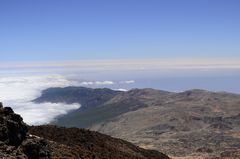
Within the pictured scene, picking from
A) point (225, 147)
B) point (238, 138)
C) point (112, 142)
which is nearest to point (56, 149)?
point (112, 142)

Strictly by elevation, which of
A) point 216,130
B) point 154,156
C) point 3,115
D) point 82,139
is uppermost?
point 3,115

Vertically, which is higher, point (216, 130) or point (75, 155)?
point (75, 155)

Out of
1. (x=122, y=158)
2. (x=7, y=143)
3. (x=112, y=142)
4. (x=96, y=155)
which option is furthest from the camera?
(x=112, y=142)

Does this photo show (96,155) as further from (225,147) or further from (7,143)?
(225,147)

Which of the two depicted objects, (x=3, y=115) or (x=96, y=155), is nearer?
(x=3, y=115)

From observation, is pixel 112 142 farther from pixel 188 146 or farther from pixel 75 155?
pixel 188 146

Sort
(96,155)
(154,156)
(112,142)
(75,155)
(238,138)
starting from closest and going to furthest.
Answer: (75,155) < (96,155) < (112,142) < (154,156) < (238,138)
